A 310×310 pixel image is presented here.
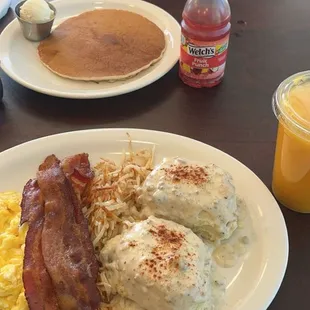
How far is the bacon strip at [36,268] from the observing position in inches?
51.8

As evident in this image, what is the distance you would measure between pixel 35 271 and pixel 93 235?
24cm

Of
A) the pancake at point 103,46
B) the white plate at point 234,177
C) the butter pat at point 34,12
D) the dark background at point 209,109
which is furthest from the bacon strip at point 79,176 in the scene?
the butter pat at point 34,12

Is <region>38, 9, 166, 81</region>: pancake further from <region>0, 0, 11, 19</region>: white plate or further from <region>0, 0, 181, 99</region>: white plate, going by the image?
<region>0, 0, 11, 19</region>: white plate

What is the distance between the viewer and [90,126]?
1.97 m

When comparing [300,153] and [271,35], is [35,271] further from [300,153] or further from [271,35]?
[271,35]

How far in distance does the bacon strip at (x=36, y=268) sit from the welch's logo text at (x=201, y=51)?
2.74 feet

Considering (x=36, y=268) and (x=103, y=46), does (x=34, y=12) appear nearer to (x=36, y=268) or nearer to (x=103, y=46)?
(x=103, y=46)

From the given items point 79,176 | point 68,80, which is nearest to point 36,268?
point 79,176

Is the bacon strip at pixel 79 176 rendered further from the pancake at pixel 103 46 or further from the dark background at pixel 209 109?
the pancake at pixel 103 46

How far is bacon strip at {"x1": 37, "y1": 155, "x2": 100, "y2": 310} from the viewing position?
133 cm

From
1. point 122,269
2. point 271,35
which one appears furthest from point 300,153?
point 271,35

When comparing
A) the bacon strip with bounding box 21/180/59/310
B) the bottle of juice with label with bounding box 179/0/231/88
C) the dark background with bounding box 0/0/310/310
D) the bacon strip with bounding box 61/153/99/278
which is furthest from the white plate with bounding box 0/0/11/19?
the bacon strip with bounding box 21/180/59/310

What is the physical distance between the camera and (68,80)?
211 centimetres

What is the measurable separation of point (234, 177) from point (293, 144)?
0.71 ft
